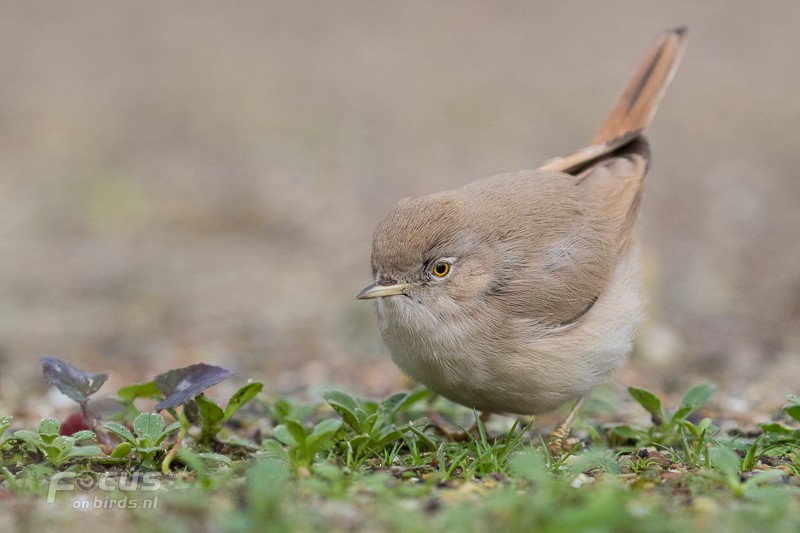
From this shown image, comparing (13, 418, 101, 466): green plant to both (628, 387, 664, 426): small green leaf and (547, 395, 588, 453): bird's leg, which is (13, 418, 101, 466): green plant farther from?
(628, 387, 664, 426): small green leaf

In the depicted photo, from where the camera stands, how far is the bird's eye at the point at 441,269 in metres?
5.09

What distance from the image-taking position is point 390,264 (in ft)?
16.5

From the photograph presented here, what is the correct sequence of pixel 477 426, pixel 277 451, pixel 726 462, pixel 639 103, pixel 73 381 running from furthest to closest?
pixel 639 103 → pixel 477 426 → pixel 73 381 → pixel 277 451 → pixel 726 462

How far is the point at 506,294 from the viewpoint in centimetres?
513

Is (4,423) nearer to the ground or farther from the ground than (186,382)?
nearer to the ground

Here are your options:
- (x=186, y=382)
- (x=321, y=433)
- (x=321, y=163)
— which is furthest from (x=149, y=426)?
(x=321, y=163)

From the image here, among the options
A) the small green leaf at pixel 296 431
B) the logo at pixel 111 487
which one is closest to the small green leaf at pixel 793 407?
the small green leaf at pixel 296 431

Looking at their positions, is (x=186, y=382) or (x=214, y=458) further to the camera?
(x=186, y=382)

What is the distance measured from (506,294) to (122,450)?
2.10 meters

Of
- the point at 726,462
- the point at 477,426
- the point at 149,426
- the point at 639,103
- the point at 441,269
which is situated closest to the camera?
the point at 726,462

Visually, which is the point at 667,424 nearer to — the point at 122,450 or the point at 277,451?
the point at 277,451

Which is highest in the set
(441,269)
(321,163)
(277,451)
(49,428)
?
(321,163)

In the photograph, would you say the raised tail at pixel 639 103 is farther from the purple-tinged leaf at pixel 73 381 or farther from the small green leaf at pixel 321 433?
the purple-tinged leaf at pixel 73 381

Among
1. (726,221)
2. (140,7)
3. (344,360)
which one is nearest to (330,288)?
(344,360)
